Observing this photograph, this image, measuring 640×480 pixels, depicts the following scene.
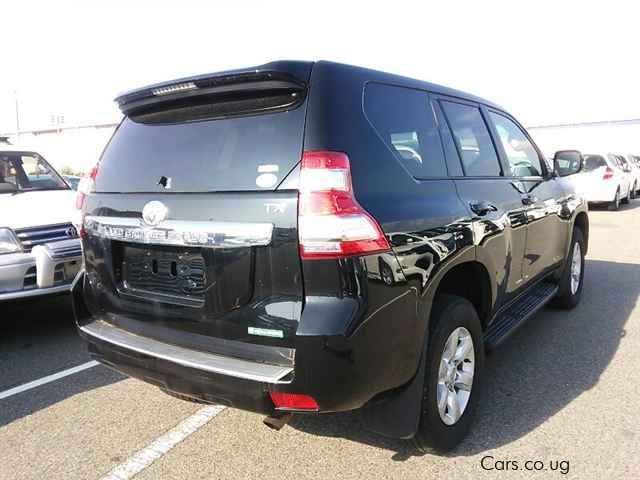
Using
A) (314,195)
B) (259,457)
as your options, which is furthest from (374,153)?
(259,457)

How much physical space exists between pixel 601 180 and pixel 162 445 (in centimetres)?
1508

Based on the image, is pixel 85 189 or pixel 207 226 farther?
pixel 85 189

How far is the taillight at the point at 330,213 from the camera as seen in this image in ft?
6.88

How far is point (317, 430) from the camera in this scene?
3064mm

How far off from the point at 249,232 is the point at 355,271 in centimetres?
47

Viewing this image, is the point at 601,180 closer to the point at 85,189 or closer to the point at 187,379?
the point at 85,189

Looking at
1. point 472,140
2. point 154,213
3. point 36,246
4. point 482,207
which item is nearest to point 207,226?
point 154,213

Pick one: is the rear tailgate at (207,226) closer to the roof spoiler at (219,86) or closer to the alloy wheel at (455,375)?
the roof spoiler at (219,86)

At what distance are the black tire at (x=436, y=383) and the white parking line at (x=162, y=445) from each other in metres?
1.29

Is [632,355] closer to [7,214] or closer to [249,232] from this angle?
[249,232]

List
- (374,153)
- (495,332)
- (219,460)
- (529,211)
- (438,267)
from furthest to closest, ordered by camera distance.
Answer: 1. (529,211)
2. (495,332)
3. (219,460)
4. (438,267)
5. (374,153)

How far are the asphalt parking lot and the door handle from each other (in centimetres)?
120

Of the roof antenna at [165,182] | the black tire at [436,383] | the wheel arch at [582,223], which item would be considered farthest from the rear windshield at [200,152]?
the wheel arch at [582,223]

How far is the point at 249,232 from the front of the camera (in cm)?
220
